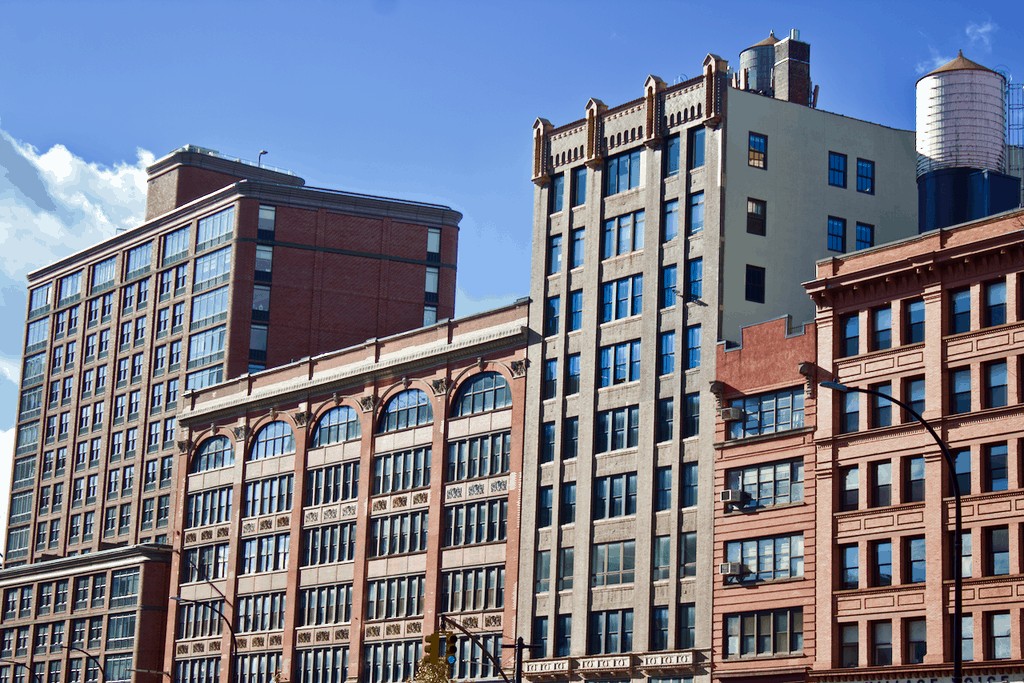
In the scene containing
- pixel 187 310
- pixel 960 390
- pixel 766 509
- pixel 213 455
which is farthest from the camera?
pixel 187 310

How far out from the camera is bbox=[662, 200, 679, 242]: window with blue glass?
80875 millimetres

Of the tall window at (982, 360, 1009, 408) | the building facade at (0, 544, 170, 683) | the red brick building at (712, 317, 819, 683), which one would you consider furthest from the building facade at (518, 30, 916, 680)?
the building facade at (0, 544, 170, 683)

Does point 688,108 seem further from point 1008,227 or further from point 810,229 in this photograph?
point 1008,227

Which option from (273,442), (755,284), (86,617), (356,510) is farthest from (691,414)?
(86,617)

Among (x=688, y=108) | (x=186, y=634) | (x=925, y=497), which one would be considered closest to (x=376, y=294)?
(x=186, y=634)

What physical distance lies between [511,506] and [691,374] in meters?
12.8

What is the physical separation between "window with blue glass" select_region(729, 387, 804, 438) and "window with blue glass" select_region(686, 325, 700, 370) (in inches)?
131

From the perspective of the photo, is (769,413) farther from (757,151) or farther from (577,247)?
(577,247)

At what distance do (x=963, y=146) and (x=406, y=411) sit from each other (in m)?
31.1

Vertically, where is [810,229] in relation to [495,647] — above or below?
above

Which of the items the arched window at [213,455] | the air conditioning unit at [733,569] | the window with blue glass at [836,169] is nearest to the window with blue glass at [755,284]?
the window with blue glass at [836,169]

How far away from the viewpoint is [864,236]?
8338 centimetres

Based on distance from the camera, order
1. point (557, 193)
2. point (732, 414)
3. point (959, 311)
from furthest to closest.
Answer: point (557, 193)
point (732, 414)
point (959, 311)

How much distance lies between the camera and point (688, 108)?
81.6 m
